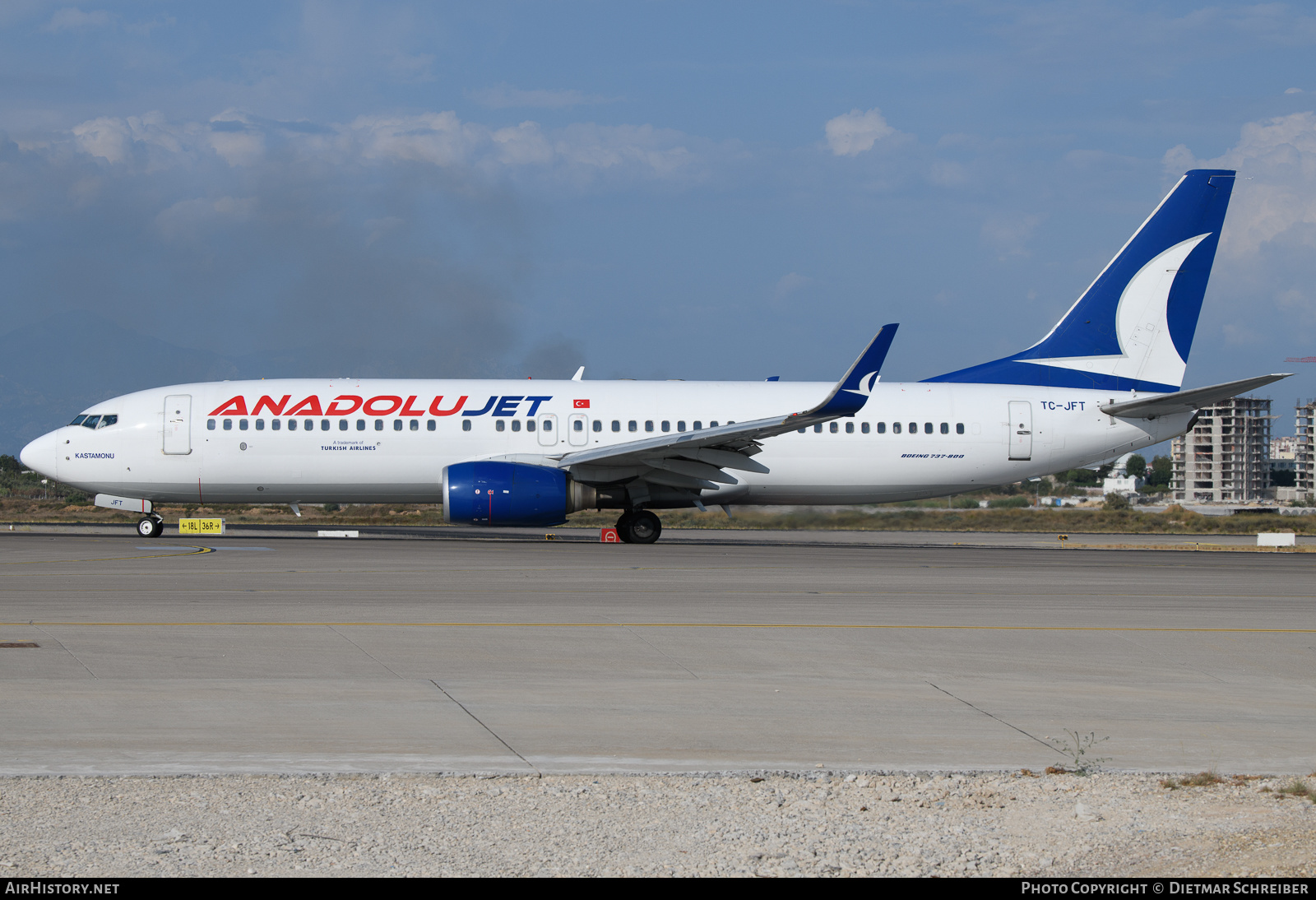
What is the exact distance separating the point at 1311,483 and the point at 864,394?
188624 mm

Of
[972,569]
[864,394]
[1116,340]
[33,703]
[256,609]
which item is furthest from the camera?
[1116,340]

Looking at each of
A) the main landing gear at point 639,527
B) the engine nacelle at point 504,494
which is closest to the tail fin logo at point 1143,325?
the main landing gear at point 639,527

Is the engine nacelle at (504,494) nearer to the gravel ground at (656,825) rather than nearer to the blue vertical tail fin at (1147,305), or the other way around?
the blue vertical tail fin at (1147,305)

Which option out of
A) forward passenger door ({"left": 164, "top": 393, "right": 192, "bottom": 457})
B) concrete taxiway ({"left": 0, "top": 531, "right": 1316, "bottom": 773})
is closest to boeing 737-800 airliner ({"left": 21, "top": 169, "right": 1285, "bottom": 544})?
forward passenger door ({"left": 164, "top": 393, "right": 192, "bottom": 457})

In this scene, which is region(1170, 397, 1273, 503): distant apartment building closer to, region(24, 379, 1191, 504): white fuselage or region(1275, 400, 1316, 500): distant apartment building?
region(1275, 400, 1316, 500): distant apartment building

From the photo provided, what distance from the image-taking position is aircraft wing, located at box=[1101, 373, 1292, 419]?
2362 cm

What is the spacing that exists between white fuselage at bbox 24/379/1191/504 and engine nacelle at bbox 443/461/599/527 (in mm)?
1652

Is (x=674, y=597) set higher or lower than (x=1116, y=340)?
lower

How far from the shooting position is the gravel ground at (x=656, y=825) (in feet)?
16.7

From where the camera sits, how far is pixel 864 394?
73.9 ft

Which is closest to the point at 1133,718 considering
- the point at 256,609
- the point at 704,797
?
the point at 704,797

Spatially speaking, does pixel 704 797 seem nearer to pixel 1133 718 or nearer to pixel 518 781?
pixel 518 781

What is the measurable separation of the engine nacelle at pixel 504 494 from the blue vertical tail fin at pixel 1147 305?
34.5 ft

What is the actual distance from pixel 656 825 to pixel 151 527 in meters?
22.8
